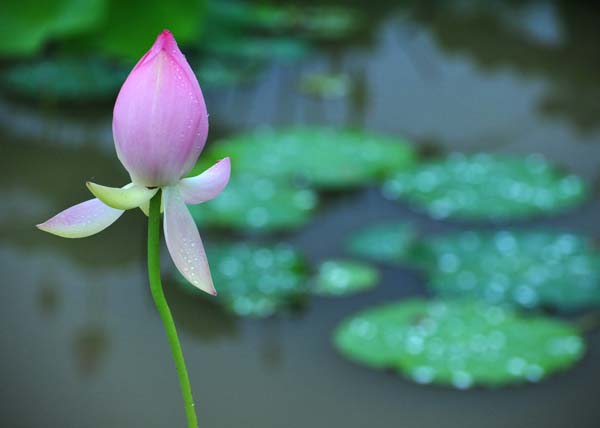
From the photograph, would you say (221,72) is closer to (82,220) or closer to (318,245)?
(318,245)

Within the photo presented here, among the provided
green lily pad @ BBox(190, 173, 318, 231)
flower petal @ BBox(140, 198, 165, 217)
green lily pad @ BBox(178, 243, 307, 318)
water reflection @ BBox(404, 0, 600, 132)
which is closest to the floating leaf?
water reflection @ BBox(404, 0, 600, 132)

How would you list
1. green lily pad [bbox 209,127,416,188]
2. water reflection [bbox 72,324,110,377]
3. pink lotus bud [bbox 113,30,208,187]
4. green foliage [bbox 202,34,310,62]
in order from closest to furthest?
1. pink lotus bud [bbox 113,30,208,187]
2. water reflection [bbox 72,324,110,377]
3. green lily pad [bbox 209,127,416,188]
4. green foliage [bbox 202,34,310,62]

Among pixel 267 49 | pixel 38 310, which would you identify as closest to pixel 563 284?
pixel 38 310

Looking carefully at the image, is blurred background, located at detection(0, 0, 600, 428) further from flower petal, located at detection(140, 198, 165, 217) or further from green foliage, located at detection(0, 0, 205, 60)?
flower petal, located at detection(140, 198, 165, 217)

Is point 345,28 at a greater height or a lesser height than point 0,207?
greater

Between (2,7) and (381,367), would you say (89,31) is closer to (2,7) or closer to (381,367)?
(2,7)

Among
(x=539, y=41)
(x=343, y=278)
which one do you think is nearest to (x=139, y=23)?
(x=343, y=278)

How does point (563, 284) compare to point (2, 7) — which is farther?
point (2, 7)

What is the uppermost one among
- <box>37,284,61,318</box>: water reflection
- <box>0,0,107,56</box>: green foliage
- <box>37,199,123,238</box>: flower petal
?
<box>0,0,107,56</box>: green foliage
